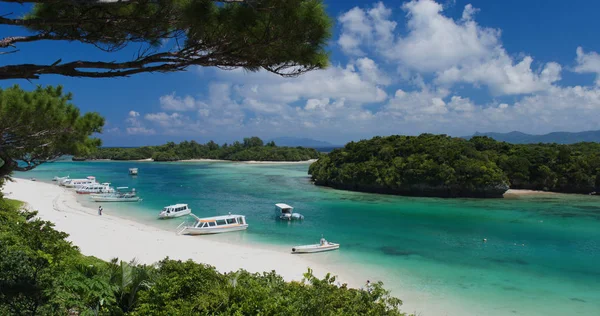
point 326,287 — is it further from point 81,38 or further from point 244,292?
point 81,38

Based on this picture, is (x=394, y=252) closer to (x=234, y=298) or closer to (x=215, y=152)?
(x=234, y=298)

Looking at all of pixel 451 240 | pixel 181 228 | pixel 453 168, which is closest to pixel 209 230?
pixel 181 228

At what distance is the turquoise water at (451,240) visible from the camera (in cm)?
1401

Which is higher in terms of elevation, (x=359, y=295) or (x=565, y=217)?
(x=359, y=295)

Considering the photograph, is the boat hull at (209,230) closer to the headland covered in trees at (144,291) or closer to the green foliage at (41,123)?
the green foliage at (41,123)

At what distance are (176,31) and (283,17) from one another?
5.69 feet

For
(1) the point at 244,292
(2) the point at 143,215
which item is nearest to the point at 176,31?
(1) the point at 244,292

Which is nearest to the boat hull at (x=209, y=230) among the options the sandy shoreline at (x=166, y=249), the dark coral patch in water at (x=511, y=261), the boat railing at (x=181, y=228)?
the boat railing at (x=181, y=228)

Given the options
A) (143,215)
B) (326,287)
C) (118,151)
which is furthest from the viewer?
(118,151)

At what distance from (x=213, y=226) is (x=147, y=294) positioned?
60.8 ft

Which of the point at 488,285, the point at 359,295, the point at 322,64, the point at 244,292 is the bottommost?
the point at 488,285

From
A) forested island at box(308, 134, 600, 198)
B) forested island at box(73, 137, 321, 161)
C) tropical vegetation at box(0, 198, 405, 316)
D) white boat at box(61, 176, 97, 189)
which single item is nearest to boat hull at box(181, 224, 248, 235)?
tropical vegetation at box(0, 198, 405, 316)

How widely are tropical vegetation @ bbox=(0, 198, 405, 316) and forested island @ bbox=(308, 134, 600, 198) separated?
40.3m

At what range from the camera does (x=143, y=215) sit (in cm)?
2975
